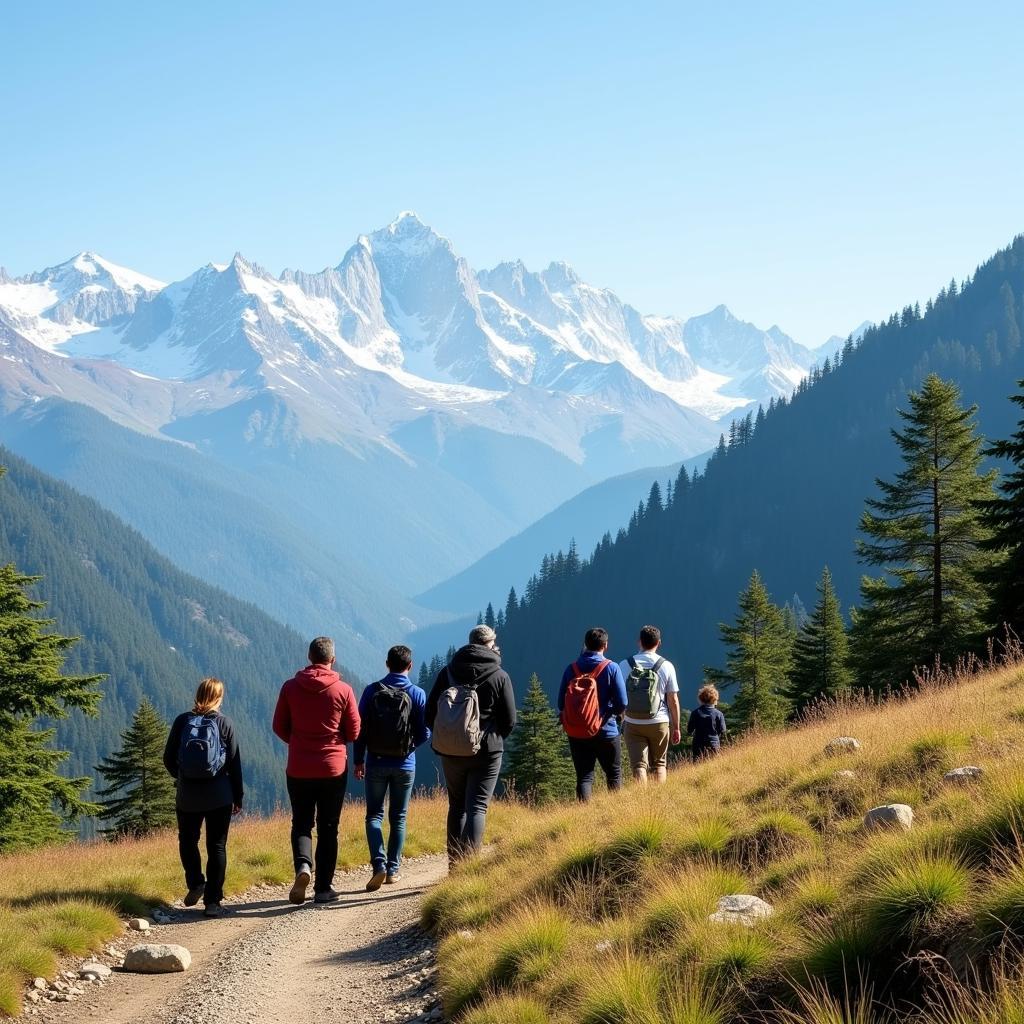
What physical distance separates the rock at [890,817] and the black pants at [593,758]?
17.9ft

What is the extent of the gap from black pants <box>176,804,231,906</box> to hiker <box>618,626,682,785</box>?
551 cm

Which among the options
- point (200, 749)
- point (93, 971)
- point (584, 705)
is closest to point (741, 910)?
point (584, 705)

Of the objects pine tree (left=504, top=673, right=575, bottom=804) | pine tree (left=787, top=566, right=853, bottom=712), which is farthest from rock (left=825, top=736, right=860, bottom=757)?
pine tree (left=504, top=673, right=575, bottom=804)

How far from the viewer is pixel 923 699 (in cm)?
1365

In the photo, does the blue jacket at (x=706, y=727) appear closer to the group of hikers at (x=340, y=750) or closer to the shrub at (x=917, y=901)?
the group of hikers at (x=340, y=750)

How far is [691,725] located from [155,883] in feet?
30.8

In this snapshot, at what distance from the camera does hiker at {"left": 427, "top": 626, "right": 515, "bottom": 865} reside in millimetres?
11531

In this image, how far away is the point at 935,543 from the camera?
27.9 metres

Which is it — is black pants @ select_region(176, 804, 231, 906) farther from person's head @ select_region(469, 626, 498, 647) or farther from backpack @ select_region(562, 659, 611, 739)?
backpack @ select_region(562, 659, 611, 739)

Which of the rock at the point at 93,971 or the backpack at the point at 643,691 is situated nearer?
the rock at the point at 93,971

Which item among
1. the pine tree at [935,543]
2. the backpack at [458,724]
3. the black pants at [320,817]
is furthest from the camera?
the pine tree at [935,543]

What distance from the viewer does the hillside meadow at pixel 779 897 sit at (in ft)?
17.3

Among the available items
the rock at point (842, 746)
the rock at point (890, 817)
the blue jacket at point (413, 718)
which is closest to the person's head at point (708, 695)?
the rock at point (842, 746)

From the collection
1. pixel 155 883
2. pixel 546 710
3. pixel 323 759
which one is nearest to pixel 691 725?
pixel 323 759
